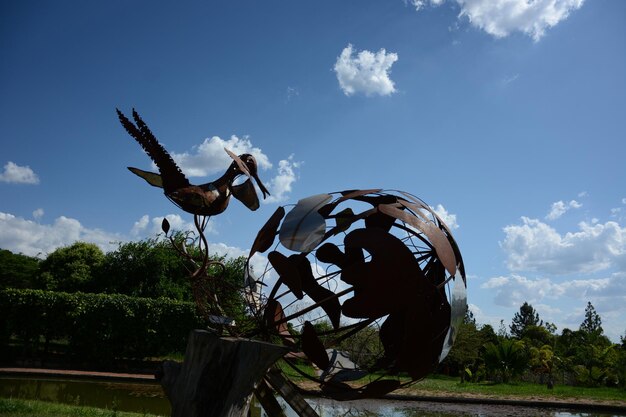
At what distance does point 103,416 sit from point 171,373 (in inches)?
171

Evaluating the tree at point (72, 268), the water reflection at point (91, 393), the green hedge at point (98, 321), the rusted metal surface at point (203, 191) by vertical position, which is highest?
the tree at point (72, 268)

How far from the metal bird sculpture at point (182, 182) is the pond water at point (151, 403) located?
6.78m

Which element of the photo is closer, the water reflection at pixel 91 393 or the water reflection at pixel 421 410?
the water reflection at pixel 91 393

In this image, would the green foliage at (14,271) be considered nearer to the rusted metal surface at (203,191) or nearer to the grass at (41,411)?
the grass at (41,411)

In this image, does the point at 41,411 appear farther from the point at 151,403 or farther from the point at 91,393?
the point at 91,393

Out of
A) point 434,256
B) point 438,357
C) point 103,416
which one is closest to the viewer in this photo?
point 438,357

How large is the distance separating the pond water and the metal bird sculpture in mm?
6777

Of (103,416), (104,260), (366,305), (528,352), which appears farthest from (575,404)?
(104,260)

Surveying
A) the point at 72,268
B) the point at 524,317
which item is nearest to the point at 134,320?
the point at 72,268

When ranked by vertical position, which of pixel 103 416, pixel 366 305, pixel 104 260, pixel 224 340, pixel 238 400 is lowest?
pixel 103 416

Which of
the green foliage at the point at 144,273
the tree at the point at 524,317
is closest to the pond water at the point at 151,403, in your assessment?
the green foliage at the point at 144,273

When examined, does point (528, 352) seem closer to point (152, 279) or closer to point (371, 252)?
point (152, 279)

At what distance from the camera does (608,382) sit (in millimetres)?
21797

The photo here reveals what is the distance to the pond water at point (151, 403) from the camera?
986 cm
